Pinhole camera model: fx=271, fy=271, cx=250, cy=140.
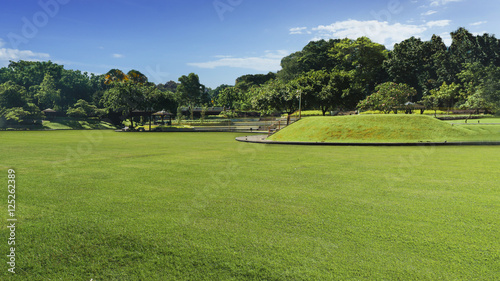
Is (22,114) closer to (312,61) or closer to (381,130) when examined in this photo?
(381,130)

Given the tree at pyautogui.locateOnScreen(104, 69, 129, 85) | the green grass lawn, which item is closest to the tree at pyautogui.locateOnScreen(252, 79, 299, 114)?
the green grass lawn

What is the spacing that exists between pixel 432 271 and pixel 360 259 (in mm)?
747

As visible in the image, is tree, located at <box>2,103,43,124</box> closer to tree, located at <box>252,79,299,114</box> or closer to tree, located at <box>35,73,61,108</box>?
tree, located at <box>35,73,61,108</box>

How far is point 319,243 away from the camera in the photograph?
3670 millimetres

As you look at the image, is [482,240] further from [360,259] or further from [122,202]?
[122,202]

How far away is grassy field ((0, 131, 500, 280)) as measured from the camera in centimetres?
309

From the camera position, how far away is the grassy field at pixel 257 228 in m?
3.09

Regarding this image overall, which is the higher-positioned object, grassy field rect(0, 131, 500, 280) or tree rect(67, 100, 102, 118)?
tree rect(67, 100, 102, 118)

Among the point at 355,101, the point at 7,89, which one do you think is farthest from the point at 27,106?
the point at 355,101

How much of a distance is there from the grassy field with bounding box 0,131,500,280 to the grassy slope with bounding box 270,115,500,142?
12995mm

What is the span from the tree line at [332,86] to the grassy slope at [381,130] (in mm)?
12162

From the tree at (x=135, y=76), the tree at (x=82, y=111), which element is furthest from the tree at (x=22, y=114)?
the tree at (x=135, y=76)

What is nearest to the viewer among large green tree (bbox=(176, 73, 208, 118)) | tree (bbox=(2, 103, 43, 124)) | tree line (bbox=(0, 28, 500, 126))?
tree line (bbox=(0, 28, 500, 126))

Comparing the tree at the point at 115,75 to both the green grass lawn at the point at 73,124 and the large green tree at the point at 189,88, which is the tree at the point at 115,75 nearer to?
the large green tree at the point at 189,88
